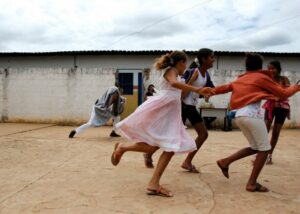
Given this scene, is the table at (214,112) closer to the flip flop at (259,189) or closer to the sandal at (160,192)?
the flip flop at (259,189)

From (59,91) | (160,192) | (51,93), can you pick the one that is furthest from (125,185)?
(51,93)

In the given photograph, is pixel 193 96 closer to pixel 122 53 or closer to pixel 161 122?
pixel 161 122

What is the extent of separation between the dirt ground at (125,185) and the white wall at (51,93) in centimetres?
743

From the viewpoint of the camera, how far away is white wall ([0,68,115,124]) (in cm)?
1405

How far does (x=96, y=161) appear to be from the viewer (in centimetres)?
578

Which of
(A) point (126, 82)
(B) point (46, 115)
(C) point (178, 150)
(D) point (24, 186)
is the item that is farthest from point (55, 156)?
(A) point (126, 82)

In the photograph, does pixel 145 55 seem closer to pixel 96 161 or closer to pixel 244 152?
pixel 96 161

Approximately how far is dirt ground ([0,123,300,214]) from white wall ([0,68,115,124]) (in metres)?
7.43

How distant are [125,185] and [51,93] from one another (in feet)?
34.9

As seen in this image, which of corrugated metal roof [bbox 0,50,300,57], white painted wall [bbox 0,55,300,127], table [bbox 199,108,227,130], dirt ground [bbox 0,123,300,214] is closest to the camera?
dirt ground [bbox 0,123,300,214]

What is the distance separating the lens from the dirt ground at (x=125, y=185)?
137 inches

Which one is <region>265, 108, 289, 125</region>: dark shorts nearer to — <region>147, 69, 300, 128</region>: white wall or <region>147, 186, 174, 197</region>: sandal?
<region>147, 186, 174, 197</region>: sandal

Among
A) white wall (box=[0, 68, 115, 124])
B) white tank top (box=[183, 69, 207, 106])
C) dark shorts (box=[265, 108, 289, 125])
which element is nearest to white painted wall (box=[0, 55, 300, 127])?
white wall (box=[0, 68, 115, 124])

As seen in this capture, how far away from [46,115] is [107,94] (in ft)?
19.4
